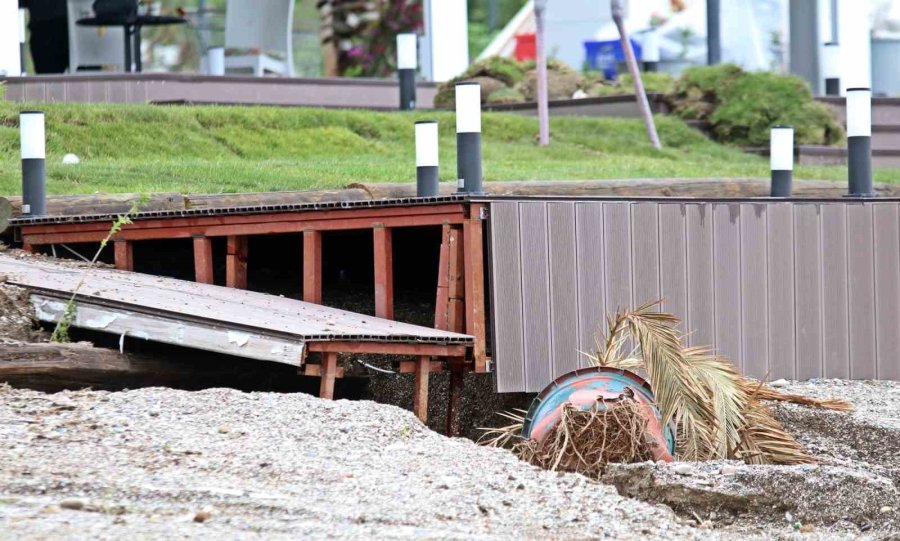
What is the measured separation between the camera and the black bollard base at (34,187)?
9.97 metres

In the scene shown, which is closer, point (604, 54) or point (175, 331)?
point (175, 331)

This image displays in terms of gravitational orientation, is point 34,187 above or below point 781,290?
above

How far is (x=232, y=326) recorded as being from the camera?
8.20 metres

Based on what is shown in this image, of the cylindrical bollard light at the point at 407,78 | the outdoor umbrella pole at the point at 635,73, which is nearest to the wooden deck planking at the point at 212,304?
the outdoor umbrella pole at the point at 635,73

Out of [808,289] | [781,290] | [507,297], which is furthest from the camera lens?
[808,289]

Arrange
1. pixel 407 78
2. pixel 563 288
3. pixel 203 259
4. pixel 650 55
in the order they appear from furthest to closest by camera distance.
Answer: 1. pixel 650 55
2. pixel 407 78
3. pixel 203 259
4. pixel 563 288

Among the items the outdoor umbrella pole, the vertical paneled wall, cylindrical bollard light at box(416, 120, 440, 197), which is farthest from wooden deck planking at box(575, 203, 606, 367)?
the outdoor umbrella pole

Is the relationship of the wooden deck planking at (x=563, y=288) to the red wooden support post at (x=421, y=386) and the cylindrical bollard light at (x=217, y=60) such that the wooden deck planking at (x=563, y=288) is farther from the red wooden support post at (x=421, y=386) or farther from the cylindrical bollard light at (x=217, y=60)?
the cylindrical bollard light at (x=217, y=60)

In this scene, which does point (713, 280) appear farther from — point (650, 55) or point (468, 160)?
point (650, 55)

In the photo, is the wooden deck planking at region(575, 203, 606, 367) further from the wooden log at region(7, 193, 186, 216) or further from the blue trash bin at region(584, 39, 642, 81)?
the blue trash bin at region(584, 39, 642, 81)

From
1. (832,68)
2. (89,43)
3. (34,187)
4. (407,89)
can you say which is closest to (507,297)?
(34,187)

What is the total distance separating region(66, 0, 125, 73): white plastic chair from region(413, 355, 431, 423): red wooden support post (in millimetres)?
13271

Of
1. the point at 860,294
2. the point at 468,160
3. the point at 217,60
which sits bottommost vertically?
the point at 860,294

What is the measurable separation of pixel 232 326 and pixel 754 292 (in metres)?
3.82
